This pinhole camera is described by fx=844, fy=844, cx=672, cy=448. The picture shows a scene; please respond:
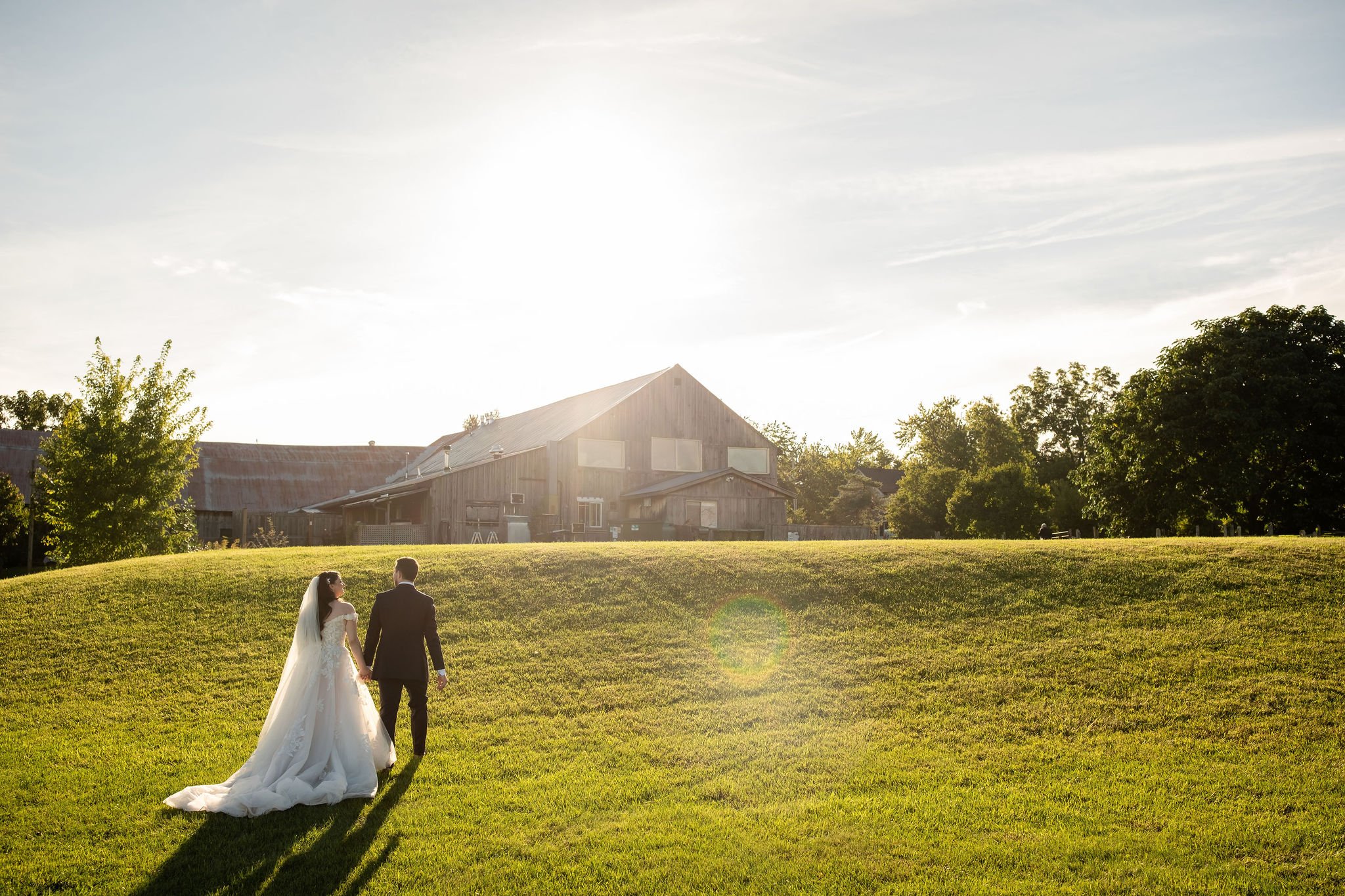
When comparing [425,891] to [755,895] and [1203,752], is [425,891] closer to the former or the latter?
[755,895]

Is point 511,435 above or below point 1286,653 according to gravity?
above

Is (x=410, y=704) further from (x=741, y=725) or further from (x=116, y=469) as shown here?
(x=116, y=469)

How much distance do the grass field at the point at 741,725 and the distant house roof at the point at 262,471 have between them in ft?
115

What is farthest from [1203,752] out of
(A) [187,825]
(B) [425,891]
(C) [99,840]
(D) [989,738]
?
(C) [99,840]

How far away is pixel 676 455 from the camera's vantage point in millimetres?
44438

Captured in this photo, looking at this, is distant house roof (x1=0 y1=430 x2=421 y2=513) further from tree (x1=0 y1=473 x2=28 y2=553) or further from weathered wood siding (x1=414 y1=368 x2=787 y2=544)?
weathered wood siding (x1=414 y1=368 x2=787 y2=544)

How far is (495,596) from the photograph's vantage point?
1769 centimetres

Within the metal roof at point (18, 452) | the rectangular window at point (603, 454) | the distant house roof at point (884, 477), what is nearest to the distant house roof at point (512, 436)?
the rectangular window at point (603, 454)

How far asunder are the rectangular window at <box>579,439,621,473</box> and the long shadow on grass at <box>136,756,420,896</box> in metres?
33.6

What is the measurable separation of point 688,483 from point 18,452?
45755mm

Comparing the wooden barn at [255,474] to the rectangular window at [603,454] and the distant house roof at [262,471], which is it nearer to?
the distant house roof at [262,471]

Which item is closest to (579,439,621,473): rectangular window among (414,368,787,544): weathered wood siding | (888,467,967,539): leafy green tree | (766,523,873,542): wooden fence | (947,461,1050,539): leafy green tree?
(414,368,787,544): weathered wood siding

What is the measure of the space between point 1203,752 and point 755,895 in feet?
22.4

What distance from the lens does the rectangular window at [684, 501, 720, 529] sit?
39.6 meters
